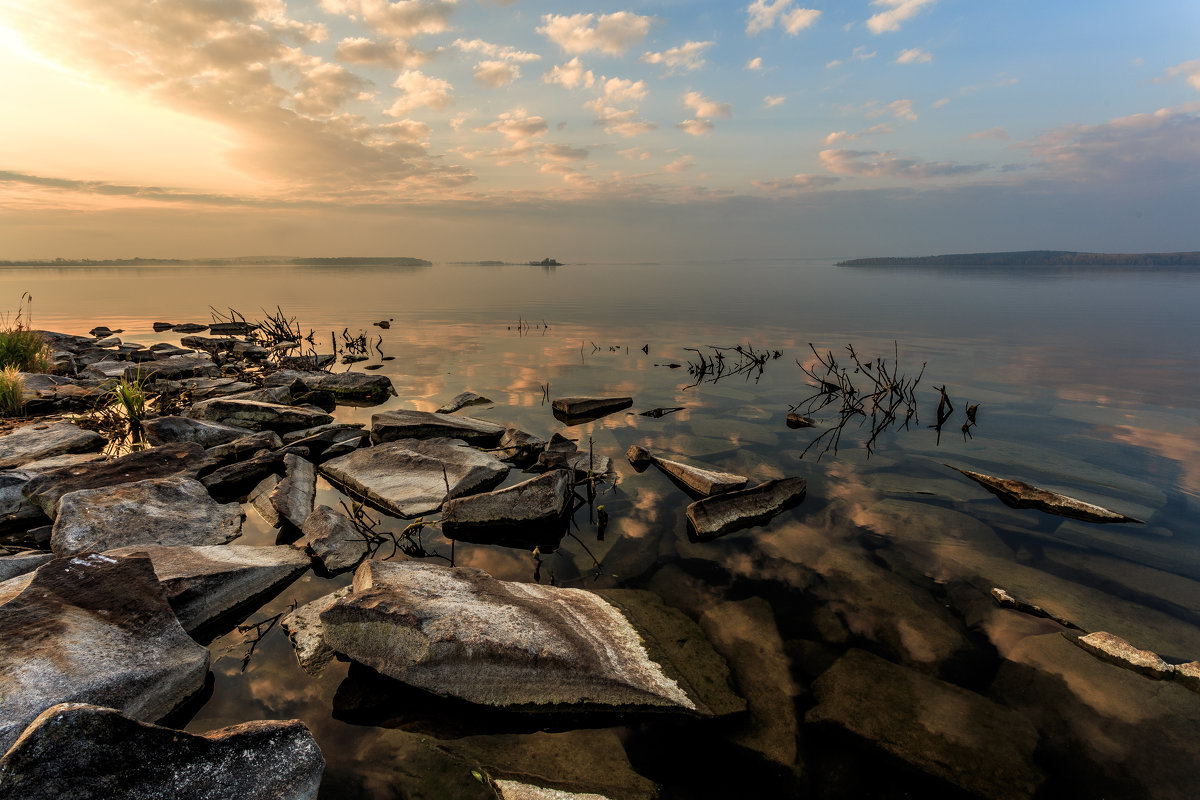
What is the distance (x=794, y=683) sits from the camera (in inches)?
178

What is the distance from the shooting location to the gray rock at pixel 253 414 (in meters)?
11.0

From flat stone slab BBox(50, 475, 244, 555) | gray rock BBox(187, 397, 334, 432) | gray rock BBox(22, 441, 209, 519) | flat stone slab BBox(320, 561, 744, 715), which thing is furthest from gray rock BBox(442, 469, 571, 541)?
gray rock BBox(187, 397, 334, 432)

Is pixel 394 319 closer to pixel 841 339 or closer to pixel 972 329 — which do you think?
pixel 841 339

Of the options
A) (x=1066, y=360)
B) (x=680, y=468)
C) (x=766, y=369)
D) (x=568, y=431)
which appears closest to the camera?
(x=680, y=468)

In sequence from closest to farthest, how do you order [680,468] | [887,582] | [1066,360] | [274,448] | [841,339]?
[887,582] → [680,468] → [274,448] → [1066,360] → [841,339]

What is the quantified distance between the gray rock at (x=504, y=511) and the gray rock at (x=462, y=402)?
244 inches

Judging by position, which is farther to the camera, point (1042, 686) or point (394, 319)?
point (394, 319)

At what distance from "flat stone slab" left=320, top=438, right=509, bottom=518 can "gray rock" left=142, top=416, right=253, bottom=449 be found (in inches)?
97.7

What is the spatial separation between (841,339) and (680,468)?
68.5 ft

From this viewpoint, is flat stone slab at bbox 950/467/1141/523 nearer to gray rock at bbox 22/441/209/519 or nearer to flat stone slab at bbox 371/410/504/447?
flat stone slab at bbox 371/410/504/447

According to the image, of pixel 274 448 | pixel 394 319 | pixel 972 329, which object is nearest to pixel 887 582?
pixel 274 448

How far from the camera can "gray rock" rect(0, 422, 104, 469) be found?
8561 millimetres

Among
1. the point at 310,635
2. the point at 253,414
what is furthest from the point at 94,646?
the point at 253,414

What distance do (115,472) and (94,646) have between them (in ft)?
15.7
